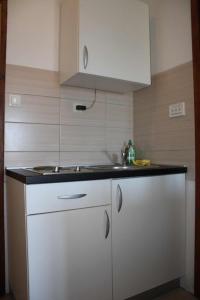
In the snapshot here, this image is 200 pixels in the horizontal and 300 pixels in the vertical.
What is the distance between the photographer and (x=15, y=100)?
65.6 inches

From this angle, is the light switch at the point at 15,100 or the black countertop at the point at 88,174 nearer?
the black countertop at the point at 88,174

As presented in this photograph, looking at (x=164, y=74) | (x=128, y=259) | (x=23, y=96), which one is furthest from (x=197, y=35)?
(x=128, y=259)

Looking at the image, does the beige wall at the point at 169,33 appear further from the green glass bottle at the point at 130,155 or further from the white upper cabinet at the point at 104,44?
the green glass bottle at the point at 130,155

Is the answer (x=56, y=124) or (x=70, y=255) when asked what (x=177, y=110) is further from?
(x=70, y=255)

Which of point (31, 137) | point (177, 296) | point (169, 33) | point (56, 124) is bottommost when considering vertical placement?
point (177, 296)

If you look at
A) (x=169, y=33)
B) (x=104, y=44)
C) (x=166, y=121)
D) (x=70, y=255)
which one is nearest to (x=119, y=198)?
(x=70, y=255)

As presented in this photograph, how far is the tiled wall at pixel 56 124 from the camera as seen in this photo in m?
1.68

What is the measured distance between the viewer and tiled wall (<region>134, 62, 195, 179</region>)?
168 centimetres

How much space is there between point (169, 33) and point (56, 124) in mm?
1099

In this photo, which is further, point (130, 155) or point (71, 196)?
point (130, 155)

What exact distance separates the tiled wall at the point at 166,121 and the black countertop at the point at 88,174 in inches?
6.9

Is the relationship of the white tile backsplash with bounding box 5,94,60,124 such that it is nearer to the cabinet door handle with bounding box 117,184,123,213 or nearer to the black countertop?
the black countertop

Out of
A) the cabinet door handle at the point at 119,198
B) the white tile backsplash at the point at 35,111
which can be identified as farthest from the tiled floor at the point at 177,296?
the white tile backsplash at the point at 35,111

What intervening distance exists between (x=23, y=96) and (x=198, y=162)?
1.27 meters
